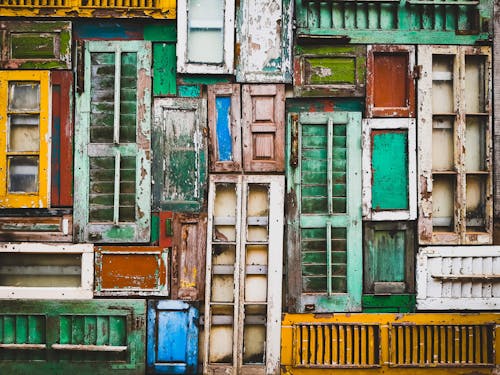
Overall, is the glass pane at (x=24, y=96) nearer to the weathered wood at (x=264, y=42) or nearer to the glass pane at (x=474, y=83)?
the weathered wood at (x=264, y=42)

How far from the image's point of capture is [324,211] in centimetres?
443

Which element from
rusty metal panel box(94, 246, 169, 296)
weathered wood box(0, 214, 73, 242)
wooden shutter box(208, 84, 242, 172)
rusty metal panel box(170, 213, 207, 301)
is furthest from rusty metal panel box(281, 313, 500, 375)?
weathered wood box(0, 214, 73, 242)

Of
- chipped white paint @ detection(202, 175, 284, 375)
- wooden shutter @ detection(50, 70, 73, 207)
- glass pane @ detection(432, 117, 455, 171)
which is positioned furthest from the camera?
glass pane @ detection(432, 117, 455, 171)

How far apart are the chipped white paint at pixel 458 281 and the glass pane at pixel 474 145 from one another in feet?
2.48

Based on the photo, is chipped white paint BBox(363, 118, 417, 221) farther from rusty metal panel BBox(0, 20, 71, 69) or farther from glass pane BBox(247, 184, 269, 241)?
rusty metal panel BBox(0, 20, 71, 69)

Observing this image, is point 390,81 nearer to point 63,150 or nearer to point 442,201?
point 442,201

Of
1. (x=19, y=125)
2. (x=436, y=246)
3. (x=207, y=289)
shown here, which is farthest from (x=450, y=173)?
(x=19, y=125)

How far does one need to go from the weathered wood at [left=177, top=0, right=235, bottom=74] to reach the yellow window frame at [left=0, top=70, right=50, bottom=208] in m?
1.25

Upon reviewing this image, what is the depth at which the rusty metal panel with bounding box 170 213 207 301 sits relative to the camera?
440cm

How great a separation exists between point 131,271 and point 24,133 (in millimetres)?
1587

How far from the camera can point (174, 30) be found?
441 centimetres

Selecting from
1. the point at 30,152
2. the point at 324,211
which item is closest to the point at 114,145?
the point at 30,152

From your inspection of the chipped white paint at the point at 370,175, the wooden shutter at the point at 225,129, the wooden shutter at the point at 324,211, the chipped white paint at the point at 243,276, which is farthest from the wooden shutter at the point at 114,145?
the chipped white paint at the point at 370,175

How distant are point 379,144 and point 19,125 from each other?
3.27 meters
